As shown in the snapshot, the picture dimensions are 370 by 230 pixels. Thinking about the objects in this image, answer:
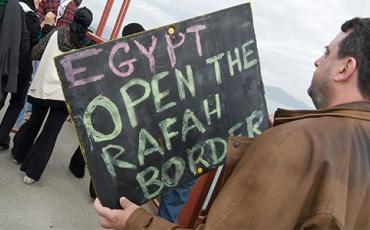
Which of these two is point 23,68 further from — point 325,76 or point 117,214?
point 325,76

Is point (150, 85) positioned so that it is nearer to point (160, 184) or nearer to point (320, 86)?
point (160, 184)

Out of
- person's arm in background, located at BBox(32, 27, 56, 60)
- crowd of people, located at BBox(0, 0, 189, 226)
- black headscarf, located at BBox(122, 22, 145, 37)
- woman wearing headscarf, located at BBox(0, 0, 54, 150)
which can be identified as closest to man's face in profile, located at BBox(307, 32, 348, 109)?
crowd of people, located at BBox(0, 0, 189, 226)

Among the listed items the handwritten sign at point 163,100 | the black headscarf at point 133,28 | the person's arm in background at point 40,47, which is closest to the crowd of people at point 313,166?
the handwritten sign at point 163,100

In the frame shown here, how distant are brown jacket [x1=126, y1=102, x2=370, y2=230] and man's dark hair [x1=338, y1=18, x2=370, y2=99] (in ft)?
0.49

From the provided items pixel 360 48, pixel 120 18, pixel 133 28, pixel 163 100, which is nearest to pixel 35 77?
pixel 133 28

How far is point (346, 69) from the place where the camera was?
5.65ft

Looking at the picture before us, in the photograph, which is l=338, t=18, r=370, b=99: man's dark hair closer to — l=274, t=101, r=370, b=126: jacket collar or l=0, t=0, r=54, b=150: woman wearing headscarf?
l=274, t=101, r=370, b=126: jacket collar

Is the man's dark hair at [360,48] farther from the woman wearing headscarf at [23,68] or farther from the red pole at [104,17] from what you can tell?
the red pole at [104,17]

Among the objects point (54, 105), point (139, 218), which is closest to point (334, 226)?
point (139, 218)

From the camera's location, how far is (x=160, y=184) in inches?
81.4

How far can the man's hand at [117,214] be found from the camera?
182cm

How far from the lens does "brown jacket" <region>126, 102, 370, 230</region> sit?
1469 mm

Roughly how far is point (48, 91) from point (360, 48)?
10.4ft

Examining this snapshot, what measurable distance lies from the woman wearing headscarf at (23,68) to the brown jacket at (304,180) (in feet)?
9.87
